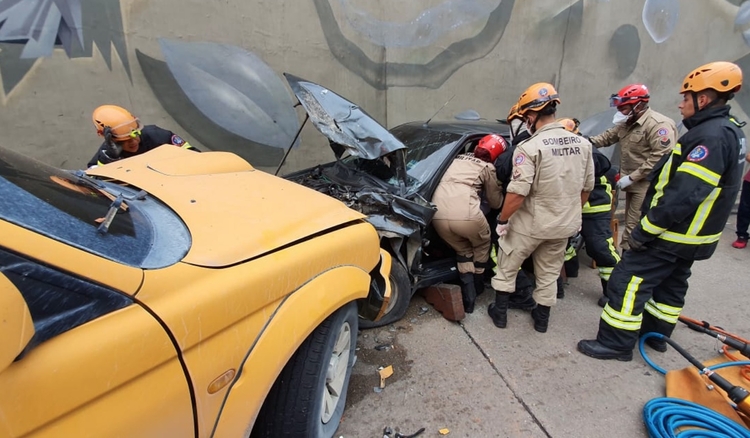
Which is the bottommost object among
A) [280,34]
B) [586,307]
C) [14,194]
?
[586,307]

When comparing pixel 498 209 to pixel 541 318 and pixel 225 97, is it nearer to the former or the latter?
pixel 541 318

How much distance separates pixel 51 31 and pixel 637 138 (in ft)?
19.4

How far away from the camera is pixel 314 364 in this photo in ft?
5.34

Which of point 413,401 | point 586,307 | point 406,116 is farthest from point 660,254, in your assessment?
point 406,116

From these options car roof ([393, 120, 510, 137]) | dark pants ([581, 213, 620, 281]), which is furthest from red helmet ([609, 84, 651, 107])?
dark pants ([581, 213, 620, 281])

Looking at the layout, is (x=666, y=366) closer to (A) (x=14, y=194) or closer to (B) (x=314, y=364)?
(B) (x=314, y=364)

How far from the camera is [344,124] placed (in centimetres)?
293

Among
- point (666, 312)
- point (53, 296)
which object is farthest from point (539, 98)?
point (53, 296)

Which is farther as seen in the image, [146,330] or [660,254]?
[660,254]

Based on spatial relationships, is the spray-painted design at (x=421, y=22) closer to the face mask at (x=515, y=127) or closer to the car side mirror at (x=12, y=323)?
the face mask at (x=515, y=127)

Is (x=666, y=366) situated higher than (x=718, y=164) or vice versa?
(x=718, y=164)

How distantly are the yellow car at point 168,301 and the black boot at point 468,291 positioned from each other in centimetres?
143

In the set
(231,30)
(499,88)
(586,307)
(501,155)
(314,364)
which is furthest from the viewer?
(499,88)

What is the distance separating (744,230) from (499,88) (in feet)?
12.0
